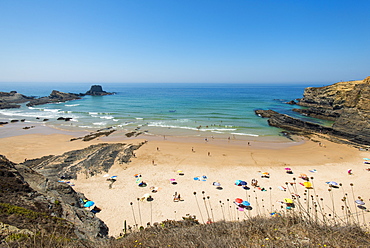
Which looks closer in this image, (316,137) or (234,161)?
(234,161)

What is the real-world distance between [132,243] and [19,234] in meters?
3.54

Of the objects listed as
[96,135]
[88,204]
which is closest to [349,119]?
[88,204]

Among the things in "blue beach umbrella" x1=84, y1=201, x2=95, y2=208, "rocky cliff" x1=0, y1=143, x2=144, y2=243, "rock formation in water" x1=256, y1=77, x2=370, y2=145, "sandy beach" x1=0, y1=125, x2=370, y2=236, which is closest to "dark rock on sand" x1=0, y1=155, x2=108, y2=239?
"rocky cliff" x1=0, y1=143, x2=144, y2=243

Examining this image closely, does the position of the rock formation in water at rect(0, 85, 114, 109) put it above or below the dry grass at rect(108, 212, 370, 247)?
above

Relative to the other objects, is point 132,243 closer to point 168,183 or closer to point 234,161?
point 168,183

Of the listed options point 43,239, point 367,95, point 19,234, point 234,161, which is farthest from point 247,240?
point 367,95

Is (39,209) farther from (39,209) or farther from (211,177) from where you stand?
(211,177)

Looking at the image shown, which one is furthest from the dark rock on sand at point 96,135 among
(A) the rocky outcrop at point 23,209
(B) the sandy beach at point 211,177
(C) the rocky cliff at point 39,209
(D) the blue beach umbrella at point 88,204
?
(A) the rocky outcrop at point 23,209

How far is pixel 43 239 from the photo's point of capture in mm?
5500

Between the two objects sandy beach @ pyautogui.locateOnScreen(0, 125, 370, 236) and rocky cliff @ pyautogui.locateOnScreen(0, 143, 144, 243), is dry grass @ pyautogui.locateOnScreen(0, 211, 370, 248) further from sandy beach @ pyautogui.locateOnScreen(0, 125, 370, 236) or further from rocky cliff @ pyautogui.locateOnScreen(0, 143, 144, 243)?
sandy beach @ pyautogui.locateOnScreen(0, 125, 370, 236)

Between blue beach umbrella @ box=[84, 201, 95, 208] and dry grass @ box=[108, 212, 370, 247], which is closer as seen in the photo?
dry grass @ box=[108, 212, 370, 247]

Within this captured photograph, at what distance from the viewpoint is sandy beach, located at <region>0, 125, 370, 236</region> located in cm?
1228

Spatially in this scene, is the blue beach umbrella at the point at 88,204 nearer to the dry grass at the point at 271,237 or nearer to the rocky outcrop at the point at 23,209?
the rocky outcrop at the point at 23,209

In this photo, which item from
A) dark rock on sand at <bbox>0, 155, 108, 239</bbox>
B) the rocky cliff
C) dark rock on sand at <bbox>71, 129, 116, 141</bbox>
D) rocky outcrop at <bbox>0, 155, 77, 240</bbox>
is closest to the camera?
rocky outcrop at <bbox>0, 155, 77, 240</bbox>
